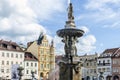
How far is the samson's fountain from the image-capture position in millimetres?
18469

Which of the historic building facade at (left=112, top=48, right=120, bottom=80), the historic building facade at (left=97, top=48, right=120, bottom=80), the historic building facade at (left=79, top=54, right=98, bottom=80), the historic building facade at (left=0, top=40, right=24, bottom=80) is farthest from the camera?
the historic building facade at (left=79, top=54, right=98, bottom=80)

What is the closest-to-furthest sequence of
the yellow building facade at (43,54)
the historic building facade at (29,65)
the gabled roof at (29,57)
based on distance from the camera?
the historic building facade at (29,65) → the gabled roof at (29,57) → the yellow building facade at (43,54)

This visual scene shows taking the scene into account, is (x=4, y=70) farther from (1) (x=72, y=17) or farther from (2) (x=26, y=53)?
(1) (x=72, y=17)

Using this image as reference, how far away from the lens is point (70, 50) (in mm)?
19000

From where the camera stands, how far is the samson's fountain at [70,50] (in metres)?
18.5

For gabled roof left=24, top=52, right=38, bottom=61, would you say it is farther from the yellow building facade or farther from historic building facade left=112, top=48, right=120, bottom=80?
historic building facade left=112, top=48, right=120, bottom=80

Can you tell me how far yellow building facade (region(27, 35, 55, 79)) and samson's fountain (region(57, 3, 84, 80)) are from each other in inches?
2478

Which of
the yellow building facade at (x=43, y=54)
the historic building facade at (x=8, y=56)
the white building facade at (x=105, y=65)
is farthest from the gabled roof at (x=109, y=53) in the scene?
the historic building facade at (x=8, y=56)

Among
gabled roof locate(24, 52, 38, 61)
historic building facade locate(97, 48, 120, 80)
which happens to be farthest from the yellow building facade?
historic building facade locate(97, 48, 120, 80)

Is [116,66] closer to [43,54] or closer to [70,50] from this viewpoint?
[43,54]

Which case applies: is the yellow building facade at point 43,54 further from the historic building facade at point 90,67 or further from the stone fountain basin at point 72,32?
the stone fountain basin at point 72,32

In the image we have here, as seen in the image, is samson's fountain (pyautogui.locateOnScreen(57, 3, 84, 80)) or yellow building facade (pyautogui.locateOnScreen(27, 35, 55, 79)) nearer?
samson's fountain (pyautogui.locateOnScreen(57, 3, 84, 80))

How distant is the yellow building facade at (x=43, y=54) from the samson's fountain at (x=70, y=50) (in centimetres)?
6293

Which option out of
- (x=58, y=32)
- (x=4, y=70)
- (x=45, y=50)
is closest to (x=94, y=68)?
(x=45, y=50)
